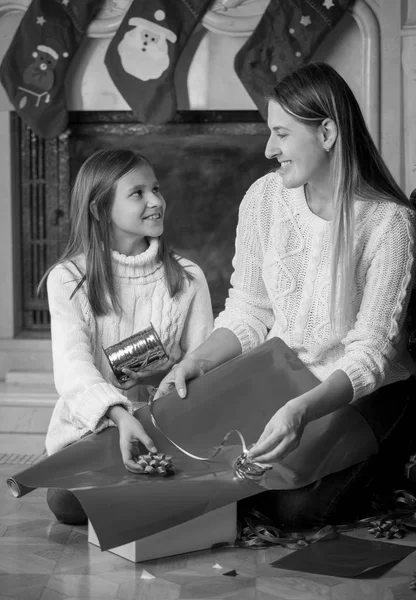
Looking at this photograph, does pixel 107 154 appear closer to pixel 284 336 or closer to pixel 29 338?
pixel 284 336

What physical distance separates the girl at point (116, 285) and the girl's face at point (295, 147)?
342 mm

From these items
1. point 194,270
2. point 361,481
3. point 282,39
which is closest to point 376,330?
point 361,481

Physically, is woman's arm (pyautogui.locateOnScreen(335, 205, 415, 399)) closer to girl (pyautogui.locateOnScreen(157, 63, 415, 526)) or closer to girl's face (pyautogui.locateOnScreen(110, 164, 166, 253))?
girl (pyautogui.locateOnScreen(157, 63, 415, 526))

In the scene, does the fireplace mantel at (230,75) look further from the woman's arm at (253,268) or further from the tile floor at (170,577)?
the tile floor at (170,577)

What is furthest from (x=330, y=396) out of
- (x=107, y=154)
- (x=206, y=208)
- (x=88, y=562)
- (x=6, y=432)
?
(x=206, y=208)

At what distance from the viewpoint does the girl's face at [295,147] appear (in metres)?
1.66

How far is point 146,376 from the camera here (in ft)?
6.14

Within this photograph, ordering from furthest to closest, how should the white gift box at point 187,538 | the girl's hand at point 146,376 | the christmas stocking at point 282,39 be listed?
the christmas stocking at point 282,39, the girl's hand at point 146,376, the white gift box at point 187,538

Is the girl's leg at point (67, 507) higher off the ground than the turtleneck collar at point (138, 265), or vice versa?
the turtleneck collar at point (138, 265)

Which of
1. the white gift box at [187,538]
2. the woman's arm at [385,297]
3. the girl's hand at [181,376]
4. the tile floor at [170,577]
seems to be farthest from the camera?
the girl's hand at [181,376]

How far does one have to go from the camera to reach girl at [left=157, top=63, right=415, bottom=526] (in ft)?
5.32

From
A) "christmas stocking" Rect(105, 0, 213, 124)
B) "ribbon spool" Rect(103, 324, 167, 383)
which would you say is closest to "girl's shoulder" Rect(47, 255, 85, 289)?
"ribbon spool" Rect(103, 324, 167, 383)

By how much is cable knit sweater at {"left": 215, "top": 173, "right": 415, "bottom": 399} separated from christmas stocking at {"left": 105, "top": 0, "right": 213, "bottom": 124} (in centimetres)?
107

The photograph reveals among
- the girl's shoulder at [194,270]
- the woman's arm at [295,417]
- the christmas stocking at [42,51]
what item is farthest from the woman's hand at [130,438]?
the christmas stocking at [42,51]
